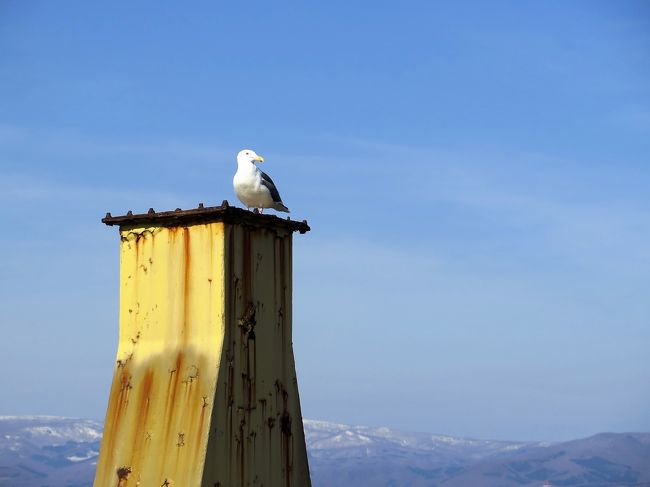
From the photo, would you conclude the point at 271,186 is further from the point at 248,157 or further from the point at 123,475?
the point at 123,475

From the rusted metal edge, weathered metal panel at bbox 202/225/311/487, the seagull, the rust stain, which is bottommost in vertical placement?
the rust stain

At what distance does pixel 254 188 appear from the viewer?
16.4 meters

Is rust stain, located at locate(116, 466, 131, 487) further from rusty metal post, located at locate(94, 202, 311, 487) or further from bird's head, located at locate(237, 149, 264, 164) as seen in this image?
bird's head, located at locate(237, 149, 264, 164)

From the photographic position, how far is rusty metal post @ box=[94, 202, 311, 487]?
463 inches

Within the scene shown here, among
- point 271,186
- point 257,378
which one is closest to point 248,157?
point 271,186

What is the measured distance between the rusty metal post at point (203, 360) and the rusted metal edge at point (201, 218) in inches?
0.5

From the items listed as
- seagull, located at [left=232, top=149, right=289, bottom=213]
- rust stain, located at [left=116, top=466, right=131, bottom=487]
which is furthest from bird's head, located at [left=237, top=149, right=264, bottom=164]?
rust stain, located at [left=116, top=466, right=131, bottom=487]

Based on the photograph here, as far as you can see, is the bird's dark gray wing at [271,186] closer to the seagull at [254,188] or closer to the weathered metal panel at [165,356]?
the seagull at [254,188]

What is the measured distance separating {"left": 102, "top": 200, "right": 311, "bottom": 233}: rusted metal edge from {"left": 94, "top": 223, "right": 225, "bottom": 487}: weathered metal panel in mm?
85

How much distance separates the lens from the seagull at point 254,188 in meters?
16.5

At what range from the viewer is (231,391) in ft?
39.2

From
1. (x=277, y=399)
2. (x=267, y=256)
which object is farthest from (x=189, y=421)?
(x=267, y=256)

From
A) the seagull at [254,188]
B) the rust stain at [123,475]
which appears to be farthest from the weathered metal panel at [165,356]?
the seagull at [254,188]

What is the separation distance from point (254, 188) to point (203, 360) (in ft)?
16.3
